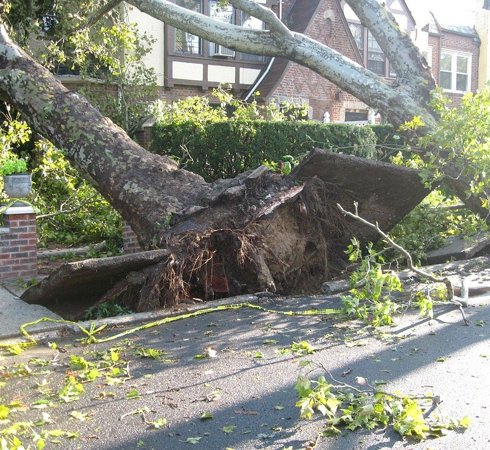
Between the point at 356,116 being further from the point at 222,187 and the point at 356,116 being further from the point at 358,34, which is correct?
the point at 222,187

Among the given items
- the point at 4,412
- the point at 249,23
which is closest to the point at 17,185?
the point at 4,412

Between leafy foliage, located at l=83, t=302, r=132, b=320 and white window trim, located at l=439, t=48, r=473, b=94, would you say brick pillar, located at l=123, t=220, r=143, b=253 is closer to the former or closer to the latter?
leafy foliage, located at l=83, t=302, r=132, b=320

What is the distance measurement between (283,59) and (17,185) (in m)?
14.6

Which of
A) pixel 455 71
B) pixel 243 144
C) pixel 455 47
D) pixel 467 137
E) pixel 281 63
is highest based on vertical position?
pixel 455 47

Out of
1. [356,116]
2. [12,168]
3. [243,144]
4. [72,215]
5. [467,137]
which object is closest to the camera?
[12,168]

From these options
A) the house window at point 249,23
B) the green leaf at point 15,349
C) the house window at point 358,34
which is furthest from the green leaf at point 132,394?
the house window at point 358,34

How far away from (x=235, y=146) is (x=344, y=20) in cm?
1228

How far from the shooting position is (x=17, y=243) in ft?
25.7

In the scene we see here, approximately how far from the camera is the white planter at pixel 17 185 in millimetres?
7762

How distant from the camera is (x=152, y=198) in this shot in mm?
7289

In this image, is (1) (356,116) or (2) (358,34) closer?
(1) (356,116)

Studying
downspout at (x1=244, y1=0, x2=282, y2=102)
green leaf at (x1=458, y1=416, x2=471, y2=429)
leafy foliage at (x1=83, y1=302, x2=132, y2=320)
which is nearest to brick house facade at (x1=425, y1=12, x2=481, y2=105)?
downspout at (x1=244, y1=0, x2=282, y2=102)

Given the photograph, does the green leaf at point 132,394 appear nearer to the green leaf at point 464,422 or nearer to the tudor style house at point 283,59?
the green leaf at point 464,422

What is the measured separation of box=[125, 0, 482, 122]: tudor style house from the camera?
61.7ft
